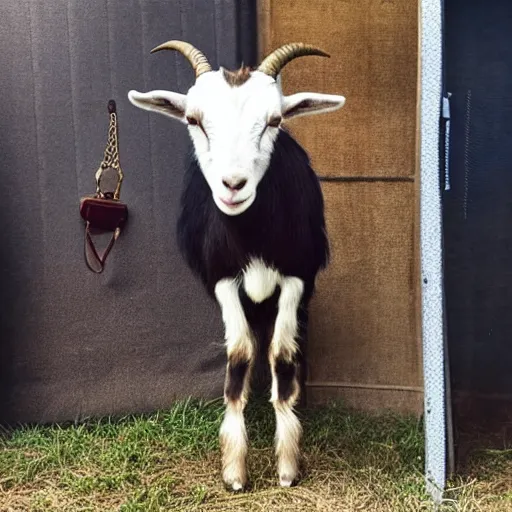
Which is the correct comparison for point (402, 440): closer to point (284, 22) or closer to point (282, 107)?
point (282, 107)

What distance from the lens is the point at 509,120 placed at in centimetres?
294

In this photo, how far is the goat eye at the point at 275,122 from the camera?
2.55 metres

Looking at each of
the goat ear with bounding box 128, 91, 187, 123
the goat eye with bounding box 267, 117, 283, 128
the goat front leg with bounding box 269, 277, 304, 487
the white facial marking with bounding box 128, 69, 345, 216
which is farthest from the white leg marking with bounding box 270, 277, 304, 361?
the goat ear with bounding box 128, 91, 187, 123

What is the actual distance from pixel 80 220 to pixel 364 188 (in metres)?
1.31

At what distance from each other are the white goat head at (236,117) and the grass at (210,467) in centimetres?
109

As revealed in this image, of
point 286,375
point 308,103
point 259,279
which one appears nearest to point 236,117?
point 308,103

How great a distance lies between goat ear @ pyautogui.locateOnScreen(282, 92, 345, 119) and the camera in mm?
2654

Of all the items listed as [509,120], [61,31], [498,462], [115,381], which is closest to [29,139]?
[61,31]

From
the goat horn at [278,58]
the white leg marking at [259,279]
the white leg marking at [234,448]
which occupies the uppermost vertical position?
the goat horn at [278,58]

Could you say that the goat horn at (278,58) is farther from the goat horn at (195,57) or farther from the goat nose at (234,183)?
the goat nose at (234,183)

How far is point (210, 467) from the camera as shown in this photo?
2.94 metres

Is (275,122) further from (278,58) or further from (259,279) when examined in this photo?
(259,279)

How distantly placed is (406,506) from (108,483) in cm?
114

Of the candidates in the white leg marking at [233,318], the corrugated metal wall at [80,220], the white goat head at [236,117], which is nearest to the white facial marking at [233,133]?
the white goat head at [236,117]
